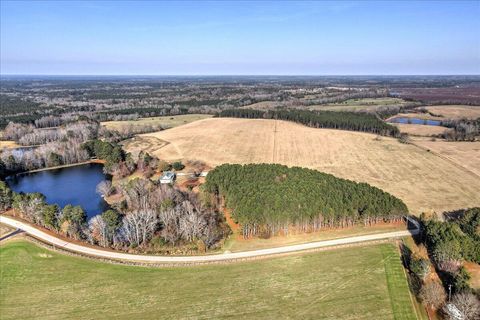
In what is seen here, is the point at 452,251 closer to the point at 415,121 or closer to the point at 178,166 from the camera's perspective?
the point at 178,166

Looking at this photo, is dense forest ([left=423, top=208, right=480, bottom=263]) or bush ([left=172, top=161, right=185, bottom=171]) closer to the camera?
dense forest ([left=423, top=208, right=480, bottom=263])

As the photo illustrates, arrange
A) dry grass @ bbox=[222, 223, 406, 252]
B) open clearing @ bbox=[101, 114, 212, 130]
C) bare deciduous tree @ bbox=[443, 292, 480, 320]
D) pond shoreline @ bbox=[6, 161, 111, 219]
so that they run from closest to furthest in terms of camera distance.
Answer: bare deciduous tree @ bbox=[443, 292, 480, 320], dry grass @ bbox=[222, 223, 406, 252], pond shoreline @ bbox=[6, 161, 111, 219], open clearing @ bbox=[101, 114, 212, 130]

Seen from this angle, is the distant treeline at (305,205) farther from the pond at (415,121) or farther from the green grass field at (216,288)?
the pond at (415,121)

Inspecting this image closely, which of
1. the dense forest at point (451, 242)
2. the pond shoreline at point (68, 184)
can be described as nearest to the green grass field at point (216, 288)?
the dense forest at point (451, 242)

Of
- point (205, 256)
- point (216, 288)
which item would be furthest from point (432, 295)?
point (205, 256)

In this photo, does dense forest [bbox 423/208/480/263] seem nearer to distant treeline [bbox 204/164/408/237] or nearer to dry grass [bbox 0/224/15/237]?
distant treeline [bbox 204/164/408/237]

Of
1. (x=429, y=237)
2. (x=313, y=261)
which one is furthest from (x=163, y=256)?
(x=429, y=237)

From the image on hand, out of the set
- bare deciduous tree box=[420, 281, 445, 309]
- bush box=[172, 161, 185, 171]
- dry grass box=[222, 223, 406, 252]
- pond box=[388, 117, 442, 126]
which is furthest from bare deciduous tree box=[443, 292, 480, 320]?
pond box=[388, 117, 442, 126]
